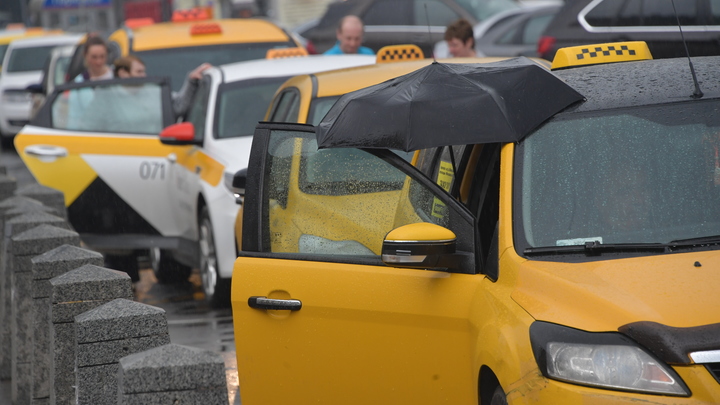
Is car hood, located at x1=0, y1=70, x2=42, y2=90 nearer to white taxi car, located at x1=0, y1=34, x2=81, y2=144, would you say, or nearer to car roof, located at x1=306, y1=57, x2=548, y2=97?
white taxi car, located at x1=0, y1=34, x2=81, y2=144

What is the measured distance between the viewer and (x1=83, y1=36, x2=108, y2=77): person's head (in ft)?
39.4

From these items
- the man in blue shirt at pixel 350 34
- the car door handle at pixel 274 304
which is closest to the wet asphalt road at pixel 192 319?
the car door handle at pixel 274 304

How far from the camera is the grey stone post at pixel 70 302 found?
536 cm

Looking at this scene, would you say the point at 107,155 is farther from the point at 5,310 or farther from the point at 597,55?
the point at 597,55

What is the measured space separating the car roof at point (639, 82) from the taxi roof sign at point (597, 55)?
15 centimetres

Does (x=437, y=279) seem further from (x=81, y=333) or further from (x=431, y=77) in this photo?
(x=81, y=333)

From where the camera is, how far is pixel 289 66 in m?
9.46

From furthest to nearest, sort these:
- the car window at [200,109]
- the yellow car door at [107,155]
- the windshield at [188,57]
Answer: the windshield at [188,57] < the yellow car door at [107,155] < the car window at [200,109]

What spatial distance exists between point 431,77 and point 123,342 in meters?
1.52

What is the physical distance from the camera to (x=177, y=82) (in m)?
12.2

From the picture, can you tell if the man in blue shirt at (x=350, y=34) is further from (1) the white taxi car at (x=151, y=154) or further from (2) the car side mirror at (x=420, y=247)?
(2) the car side mirror at (x=420, y=247)

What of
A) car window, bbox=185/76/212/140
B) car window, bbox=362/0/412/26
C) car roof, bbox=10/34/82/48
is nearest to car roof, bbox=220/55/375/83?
car window, bbox=185/76/212/140

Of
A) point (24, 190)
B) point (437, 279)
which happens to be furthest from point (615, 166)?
point (24, 190)

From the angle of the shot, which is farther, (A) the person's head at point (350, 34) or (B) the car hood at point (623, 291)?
(A) the person's head at point (350, 34)
